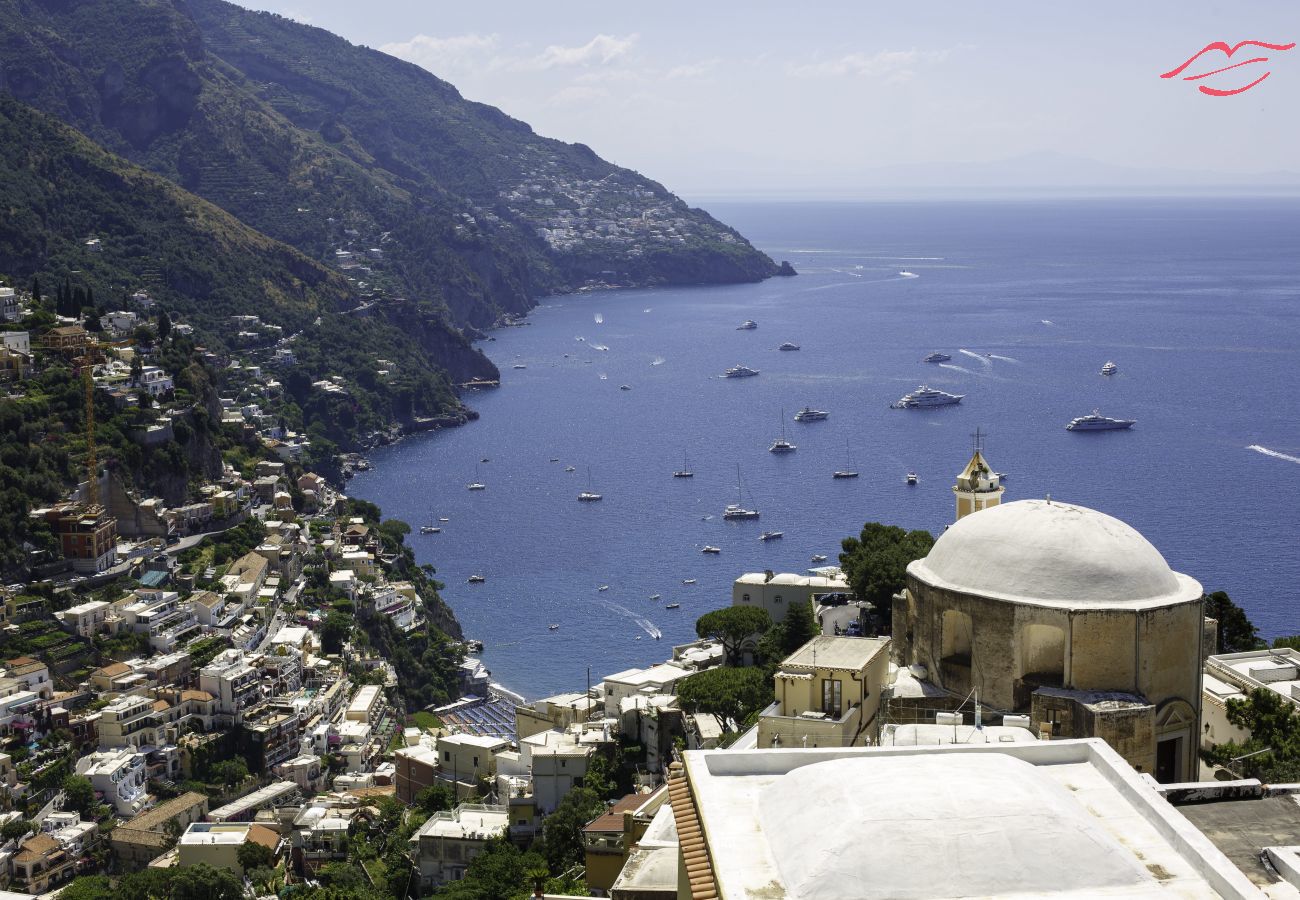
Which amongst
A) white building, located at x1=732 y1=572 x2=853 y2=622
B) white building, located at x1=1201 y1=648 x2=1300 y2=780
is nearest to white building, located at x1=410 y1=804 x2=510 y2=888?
white building, located at x1=732 y1=572 x2=853 y2=622

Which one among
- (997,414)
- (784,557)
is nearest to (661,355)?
(997,414)

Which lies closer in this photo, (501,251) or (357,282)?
(357,282)

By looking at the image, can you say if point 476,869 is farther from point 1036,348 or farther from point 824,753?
point 1036,348

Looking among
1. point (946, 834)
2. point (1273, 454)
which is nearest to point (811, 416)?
point (1273, 454)

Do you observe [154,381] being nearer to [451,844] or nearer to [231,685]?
[231,685]

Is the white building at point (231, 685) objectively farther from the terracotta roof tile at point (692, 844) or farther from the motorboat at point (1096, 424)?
the motorboat at point (1096, 424)

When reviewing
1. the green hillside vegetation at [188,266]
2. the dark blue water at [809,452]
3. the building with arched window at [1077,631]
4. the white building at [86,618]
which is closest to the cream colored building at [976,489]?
the building with arched window at [1077,631]
